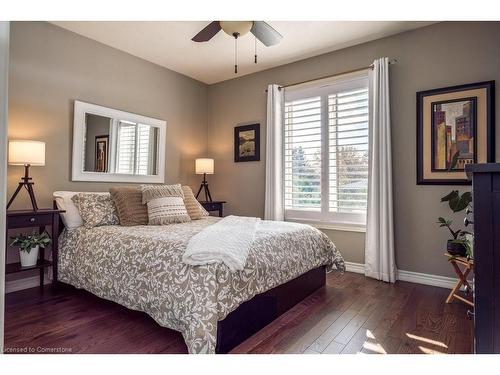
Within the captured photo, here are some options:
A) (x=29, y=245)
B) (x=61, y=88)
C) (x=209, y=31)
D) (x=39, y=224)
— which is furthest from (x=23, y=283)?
(x=209, y=31)

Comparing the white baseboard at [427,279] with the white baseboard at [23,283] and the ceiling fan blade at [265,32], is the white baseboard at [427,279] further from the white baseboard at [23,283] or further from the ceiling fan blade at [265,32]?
the white baseboard at [23,283]

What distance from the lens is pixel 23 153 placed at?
256 cm

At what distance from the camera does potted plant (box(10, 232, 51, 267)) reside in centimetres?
264

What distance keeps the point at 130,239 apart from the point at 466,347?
2426 mm

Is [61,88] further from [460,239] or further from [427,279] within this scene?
[427,279]

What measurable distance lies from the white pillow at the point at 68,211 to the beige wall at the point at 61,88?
0.25 metres

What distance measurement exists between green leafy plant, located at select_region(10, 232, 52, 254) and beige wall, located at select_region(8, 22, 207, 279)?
0.90 feet

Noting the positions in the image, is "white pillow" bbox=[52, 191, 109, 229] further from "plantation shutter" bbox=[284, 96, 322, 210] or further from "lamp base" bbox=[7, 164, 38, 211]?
"plantation shutter" bbox=[284, 96, 322, 210]

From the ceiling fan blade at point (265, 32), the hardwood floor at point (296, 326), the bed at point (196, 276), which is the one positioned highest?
the ceiling fan blade at point (265, 32)

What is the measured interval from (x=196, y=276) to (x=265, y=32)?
2114 millimetres

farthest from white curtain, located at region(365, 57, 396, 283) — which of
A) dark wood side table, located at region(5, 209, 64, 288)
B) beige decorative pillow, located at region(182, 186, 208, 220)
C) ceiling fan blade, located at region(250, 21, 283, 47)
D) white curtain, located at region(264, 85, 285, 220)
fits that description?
dark wood side table, located at region(5, 209, 64, 288)

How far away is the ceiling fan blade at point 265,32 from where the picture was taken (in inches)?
97.1

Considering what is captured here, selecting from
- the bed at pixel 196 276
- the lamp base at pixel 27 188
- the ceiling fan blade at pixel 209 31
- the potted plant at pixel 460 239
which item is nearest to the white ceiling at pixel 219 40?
the ceiling fan blade at pixel 209 31

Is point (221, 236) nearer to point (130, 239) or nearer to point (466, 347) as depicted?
point (130, 239)
